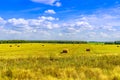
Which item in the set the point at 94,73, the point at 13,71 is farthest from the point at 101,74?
the point at 13,71

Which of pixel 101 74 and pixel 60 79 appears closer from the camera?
pixel 60 79

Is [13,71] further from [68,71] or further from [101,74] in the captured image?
[101,74]

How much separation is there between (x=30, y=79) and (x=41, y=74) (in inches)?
52.1

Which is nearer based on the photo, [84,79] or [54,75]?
[84,79]

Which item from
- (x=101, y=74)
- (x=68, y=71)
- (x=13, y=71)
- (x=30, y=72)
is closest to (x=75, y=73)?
(x=68, y=71)

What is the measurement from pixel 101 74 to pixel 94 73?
1.36ft

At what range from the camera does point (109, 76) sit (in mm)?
14086

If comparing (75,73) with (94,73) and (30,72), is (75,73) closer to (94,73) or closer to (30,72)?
(94,73)

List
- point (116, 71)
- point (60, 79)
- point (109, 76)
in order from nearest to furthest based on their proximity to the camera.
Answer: point (60, 79) → point (109, 76) → point (116, 71)

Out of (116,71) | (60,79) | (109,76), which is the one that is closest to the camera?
(60,79)

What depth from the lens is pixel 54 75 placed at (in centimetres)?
1441

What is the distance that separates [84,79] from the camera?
44.0 ft

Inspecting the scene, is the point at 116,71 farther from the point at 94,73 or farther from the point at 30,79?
the point at 30,79

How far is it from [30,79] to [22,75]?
84 cm
